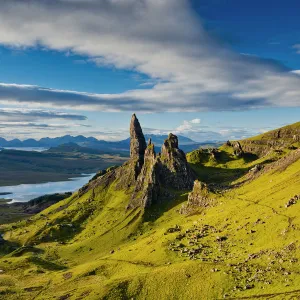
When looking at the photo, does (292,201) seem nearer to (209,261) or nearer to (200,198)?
(209,261)

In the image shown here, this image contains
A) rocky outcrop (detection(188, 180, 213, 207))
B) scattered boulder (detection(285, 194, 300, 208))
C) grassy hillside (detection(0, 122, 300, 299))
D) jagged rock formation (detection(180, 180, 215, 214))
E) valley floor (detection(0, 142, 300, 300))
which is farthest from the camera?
rocky outcrop (detection(188, 180, 213, 207))

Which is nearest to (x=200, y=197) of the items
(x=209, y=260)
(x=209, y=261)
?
(x=209, y=260)

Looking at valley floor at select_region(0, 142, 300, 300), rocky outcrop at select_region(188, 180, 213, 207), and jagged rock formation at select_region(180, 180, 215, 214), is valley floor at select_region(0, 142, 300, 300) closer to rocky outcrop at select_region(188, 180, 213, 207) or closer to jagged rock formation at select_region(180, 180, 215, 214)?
jagged rock formation at select_region(180, 180, 215, 214)

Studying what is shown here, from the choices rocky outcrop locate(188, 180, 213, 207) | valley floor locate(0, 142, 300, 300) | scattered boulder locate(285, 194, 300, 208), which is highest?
scattered boulder locate(285, 194, 300, 208)

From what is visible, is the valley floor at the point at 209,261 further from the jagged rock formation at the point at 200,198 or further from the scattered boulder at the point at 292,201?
the jagged rock formation at the point at 200,198

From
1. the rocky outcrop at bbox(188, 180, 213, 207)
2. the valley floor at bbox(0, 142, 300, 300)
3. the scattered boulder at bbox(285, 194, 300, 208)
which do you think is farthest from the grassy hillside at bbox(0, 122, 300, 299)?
the rocky outcrop at bbox(188, 180, 213, 207)

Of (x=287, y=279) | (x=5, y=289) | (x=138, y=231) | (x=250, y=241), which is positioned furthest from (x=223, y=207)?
(x=5, y=289)

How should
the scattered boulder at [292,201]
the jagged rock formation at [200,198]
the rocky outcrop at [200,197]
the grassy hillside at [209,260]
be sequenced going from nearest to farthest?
the grassy hillside at [209,260], the scattered boulder at [292,201], the jagged rock formation at [200,198], the rocky outcrop at [200,197]

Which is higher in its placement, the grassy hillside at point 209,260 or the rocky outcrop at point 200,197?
the rocky outcrop at point 200,197

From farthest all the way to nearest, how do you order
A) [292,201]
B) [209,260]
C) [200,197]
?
1. [200,197]
2. [292,201]
3. [209,260]

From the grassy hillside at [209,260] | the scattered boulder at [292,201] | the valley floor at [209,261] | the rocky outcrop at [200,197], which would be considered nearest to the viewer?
the valley floor at [209,261]

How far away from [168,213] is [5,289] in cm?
9387

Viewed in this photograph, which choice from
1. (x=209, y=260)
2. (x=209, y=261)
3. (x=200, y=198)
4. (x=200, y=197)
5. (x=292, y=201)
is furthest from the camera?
(x=200, y=197)

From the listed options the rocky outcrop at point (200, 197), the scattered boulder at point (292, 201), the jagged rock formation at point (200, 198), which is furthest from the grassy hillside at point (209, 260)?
the rocky outcrop at point (200, 197)
